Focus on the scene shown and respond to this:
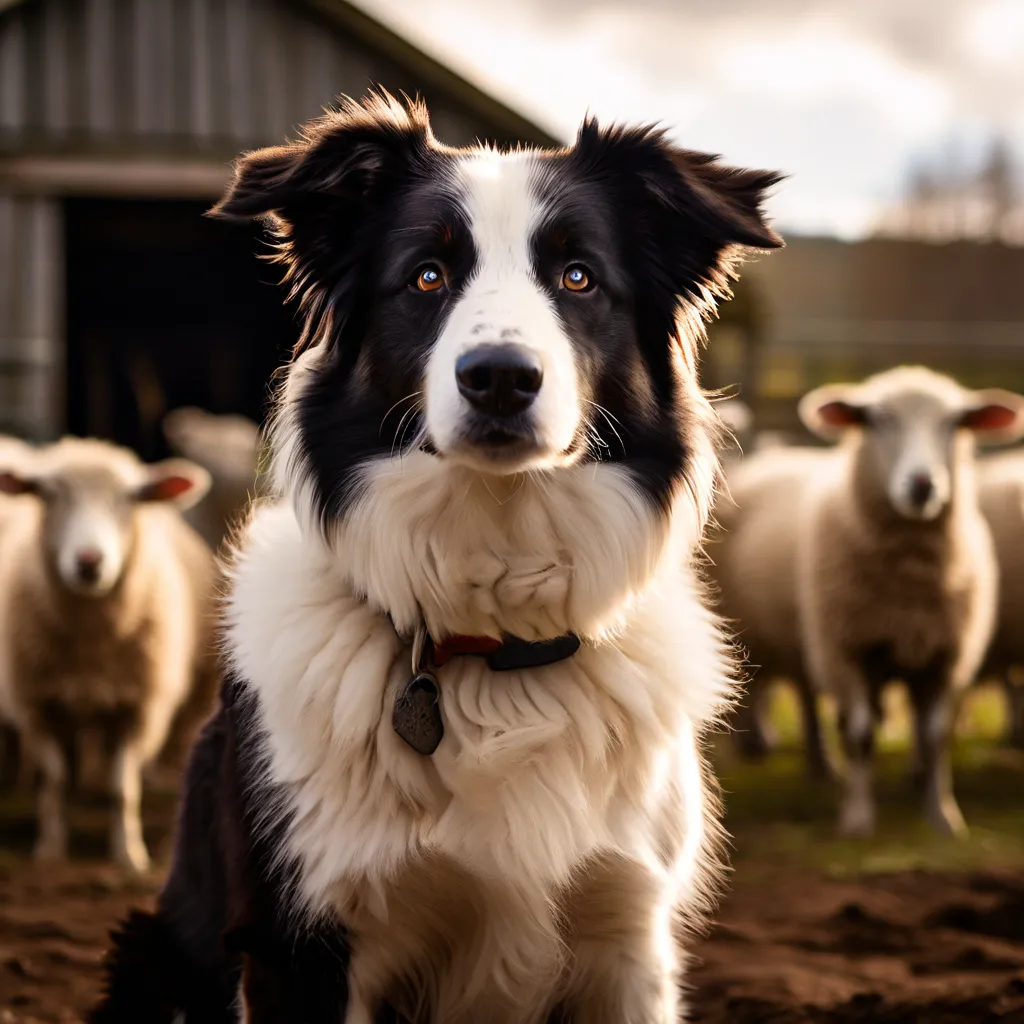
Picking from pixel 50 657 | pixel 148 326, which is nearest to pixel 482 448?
pixel 50 657

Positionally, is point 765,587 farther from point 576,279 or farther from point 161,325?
point 161,325

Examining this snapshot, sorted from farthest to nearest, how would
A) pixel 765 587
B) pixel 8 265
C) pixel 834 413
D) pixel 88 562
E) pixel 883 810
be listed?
1. pixel 8 265
2. pixel 765 587
3. pixel 883 810
4. pixel 834 413
5. pixel 88 562

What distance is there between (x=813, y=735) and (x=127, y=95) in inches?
295

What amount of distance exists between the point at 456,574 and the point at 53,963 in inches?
101

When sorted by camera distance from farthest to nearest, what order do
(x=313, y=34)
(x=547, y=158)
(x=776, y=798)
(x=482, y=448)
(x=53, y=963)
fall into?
(x=313, y=34)
(x=776, y=798)
(x=53, y=963)
(x=547, y=158)
(x=482, y=448)

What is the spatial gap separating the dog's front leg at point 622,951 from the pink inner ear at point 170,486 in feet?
12.8

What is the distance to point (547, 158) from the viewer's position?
9.69 feet

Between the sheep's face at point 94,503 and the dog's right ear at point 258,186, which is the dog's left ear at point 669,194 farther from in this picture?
the sheep's face at point 94,503

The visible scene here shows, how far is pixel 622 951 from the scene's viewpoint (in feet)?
9.17

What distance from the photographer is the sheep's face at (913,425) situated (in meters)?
6.32

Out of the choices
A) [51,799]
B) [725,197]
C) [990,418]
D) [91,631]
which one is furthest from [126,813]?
[990,418]

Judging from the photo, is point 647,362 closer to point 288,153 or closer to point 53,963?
point 288,153

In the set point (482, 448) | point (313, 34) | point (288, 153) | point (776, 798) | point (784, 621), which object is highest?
point (313, 34)

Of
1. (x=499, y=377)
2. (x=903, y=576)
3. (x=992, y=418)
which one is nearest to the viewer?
(x=499, y=377)
